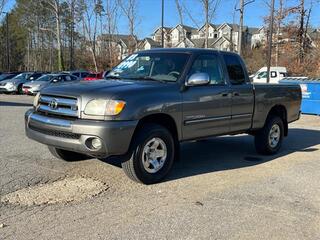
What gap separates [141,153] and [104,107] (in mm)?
837

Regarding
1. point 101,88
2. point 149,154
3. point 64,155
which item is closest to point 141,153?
point 149,154

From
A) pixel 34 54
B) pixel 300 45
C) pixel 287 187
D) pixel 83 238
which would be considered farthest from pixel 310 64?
pixel 34 54

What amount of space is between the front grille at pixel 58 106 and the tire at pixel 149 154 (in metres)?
0.89

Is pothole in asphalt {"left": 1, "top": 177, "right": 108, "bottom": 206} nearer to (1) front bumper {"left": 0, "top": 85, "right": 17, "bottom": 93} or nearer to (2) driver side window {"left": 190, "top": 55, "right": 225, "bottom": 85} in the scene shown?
(2) driver side window {"left": 190, "top": 55, "right": 225, "bottom": 85}

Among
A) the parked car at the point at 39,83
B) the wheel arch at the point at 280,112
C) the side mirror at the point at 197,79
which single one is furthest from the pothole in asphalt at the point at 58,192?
the parked car at the point at 39,83

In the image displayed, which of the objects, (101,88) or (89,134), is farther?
(101,88)

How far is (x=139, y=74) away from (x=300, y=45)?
4145 cm

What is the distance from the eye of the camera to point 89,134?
17.2 ft

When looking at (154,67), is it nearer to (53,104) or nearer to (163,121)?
(163,121)

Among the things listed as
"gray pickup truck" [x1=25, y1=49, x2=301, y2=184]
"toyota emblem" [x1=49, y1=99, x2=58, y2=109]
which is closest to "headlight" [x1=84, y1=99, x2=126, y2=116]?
"gray pickup truck" [x1=25, y1=49, x2=301, y2=184]

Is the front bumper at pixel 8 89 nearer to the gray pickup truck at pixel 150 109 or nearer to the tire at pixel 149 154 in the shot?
the gray pickup truck at pixel 150 109

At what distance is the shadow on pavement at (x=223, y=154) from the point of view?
22.6 feet

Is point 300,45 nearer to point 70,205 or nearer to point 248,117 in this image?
point 248,117

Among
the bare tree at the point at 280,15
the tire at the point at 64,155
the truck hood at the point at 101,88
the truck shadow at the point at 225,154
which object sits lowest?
the truck shadow at the point at 225,154
